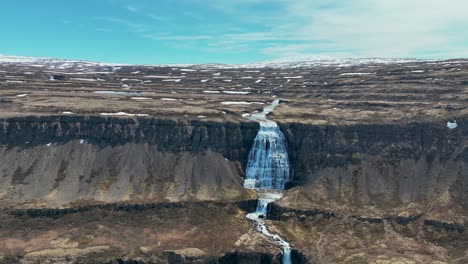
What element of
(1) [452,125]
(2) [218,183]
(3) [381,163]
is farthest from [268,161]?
(1) [452,125]

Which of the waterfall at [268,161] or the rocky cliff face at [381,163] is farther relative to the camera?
the waterfall at [268,161]

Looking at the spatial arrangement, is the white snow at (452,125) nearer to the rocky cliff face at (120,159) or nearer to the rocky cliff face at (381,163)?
the rocky cliff face at (381,163)

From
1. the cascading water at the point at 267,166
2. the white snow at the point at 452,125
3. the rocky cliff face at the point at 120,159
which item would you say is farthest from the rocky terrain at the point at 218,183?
the cascading water at the point at 267,166

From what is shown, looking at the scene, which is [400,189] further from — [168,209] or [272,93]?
[272,93]

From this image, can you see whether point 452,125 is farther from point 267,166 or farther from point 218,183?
point 218,183

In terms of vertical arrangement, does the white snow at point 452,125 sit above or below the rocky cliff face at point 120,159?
above

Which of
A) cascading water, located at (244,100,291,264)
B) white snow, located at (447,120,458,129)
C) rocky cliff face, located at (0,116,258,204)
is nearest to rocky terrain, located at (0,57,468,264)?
rocky cliff face, located at (0,116,258,204)

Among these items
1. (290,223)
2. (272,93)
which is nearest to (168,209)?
Result: (290,223)
